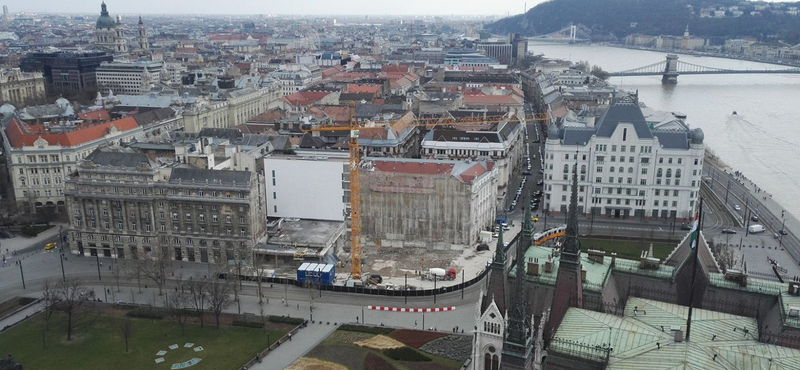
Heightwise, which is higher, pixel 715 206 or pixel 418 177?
pixel 418 177

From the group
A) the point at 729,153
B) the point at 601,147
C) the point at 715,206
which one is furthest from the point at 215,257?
the point at 729,153

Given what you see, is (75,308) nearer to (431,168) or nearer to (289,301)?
(289,301)

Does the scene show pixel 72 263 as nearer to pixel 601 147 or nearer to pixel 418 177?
pixel 418 177

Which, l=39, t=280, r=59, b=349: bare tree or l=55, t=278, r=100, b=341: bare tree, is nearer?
l=55, t=278, r=100, b=341: bare tree

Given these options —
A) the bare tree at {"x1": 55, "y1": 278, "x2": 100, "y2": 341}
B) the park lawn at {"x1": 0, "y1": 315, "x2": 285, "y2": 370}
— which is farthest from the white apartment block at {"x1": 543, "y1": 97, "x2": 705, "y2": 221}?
the bare tree at {"x1": 55, "y1": 278, "x2": 100, "y2": 341}

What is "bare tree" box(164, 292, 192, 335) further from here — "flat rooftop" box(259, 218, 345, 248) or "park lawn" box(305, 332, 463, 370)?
"flat rooftop" box(259, 218, 345, 248)

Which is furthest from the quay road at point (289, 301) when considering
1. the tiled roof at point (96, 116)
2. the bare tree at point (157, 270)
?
the tiled roof at point (96, 116)
